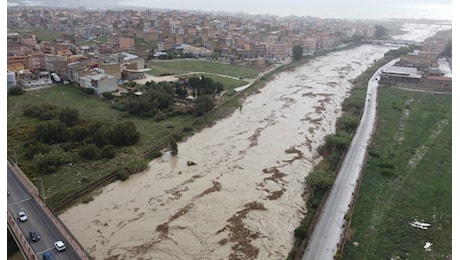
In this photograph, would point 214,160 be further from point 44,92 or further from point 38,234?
point 44,92

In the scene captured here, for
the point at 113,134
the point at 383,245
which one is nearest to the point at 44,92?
the point at 113,134

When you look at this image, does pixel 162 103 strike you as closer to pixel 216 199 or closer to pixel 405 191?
pixel 216 199

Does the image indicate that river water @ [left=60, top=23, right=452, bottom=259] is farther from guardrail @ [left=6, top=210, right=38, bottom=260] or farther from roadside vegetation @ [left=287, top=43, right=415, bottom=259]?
guardrail @ [left=6, top=210, right=38, bottom=260]

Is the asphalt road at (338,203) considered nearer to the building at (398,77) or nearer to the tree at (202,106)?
the tree at (202,106)

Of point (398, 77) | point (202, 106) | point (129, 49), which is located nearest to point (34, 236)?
point (202, 106)

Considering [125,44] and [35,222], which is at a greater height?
[125,44]

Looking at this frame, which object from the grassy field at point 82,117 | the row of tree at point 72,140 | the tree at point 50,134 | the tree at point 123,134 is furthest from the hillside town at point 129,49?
the tree at point 123,134
